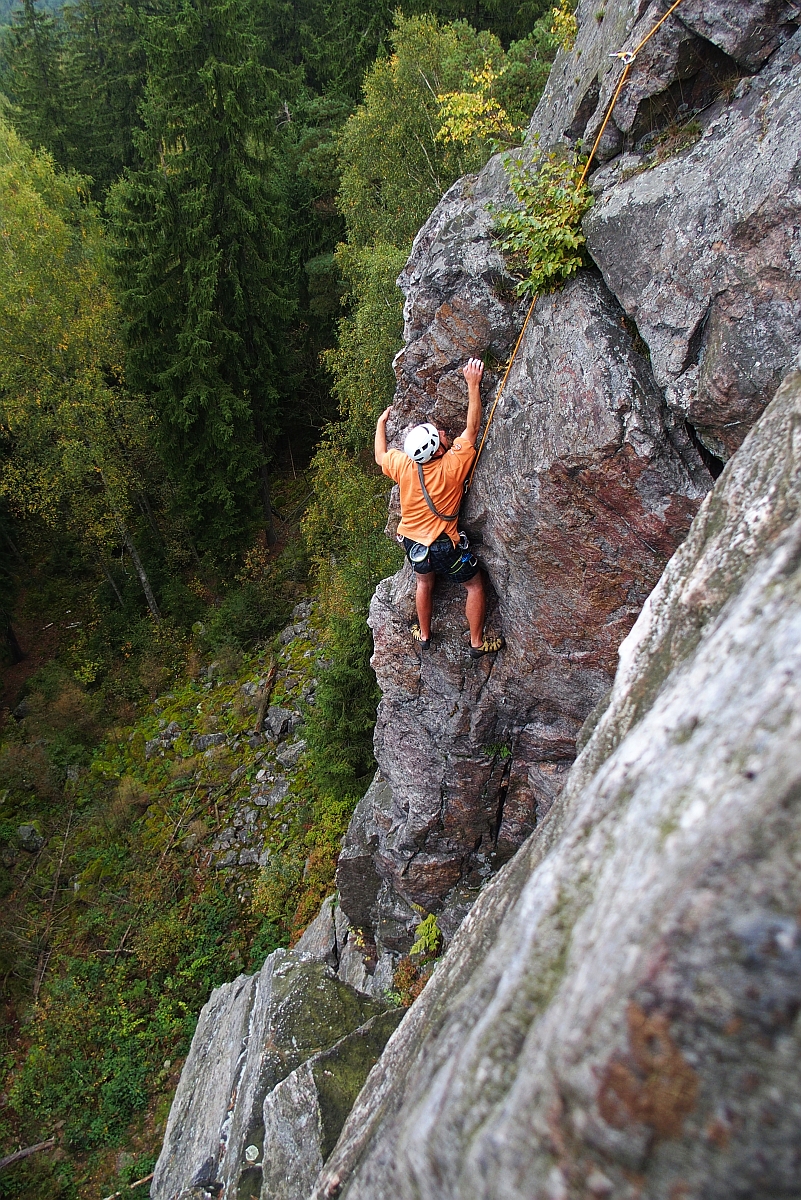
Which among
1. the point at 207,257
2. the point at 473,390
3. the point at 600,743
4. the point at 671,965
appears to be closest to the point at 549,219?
the point at 473,390

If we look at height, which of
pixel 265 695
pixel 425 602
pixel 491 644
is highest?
pixel 425 602

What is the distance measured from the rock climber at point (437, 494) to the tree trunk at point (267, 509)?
552 inches

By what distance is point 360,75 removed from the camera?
2075cm

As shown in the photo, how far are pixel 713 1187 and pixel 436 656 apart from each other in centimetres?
578

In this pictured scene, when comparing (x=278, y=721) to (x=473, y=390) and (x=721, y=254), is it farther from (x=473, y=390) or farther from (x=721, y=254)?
(x=721, y=254)

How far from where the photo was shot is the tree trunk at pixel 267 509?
19812 millimetres

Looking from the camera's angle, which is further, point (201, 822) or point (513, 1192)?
point (201, 822)

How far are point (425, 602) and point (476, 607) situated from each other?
0.55 m

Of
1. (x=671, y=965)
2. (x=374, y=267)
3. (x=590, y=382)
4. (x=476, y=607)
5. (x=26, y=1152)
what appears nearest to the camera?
(x=671, y=965)

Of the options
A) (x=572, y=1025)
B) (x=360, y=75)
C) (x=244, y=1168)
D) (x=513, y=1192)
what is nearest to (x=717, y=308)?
(x=572, y=1025)

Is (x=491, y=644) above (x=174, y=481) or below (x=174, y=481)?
below

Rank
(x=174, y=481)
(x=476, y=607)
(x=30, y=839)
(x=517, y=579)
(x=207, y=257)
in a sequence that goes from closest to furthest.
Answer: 1. (x=517, y=579)
2. (x=476, y=607)
3. (x=30, y=839)
4. (x=207, y=257)
5. (x=174, y=481)

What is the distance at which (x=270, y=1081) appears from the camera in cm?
630

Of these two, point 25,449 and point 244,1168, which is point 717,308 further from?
point 25,449
